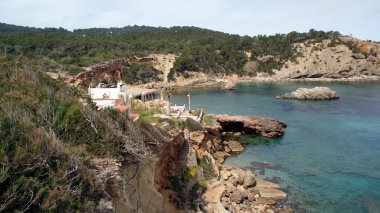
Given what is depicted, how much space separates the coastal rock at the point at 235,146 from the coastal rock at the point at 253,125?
5.85m

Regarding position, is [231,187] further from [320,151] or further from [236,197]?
[320,151]

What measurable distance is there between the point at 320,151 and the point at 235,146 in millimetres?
7919

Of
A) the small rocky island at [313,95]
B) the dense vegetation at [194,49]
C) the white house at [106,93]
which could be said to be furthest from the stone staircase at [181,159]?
the dense vegetation at [194,49]

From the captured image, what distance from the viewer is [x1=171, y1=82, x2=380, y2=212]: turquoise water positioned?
944 inches

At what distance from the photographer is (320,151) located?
34188 millimetres

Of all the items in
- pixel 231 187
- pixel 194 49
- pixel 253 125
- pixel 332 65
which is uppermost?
pixel 194 49

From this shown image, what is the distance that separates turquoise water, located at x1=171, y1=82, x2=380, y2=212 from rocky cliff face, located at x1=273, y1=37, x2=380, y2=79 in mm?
39946

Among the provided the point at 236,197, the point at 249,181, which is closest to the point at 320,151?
the point at 249,181

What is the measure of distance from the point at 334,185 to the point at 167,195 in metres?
14.8

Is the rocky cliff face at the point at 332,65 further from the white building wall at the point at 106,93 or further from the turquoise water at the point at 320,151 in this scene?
the white building wall at the point at 106,93

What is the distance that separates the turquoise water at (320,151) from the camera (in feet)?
78.7

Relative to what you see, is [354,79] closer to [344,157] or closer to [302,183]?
[344,157]

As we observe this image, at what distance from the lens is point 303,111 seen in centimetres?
5619

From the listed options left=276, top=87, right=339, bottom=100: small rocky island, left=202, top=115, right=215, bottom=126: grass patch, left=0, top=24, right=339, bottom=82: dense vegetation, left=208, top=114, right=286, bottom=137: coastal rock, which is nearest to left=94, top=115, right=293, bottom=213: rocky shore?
left=202, top=115, right=215, bottom=126: grass patch
